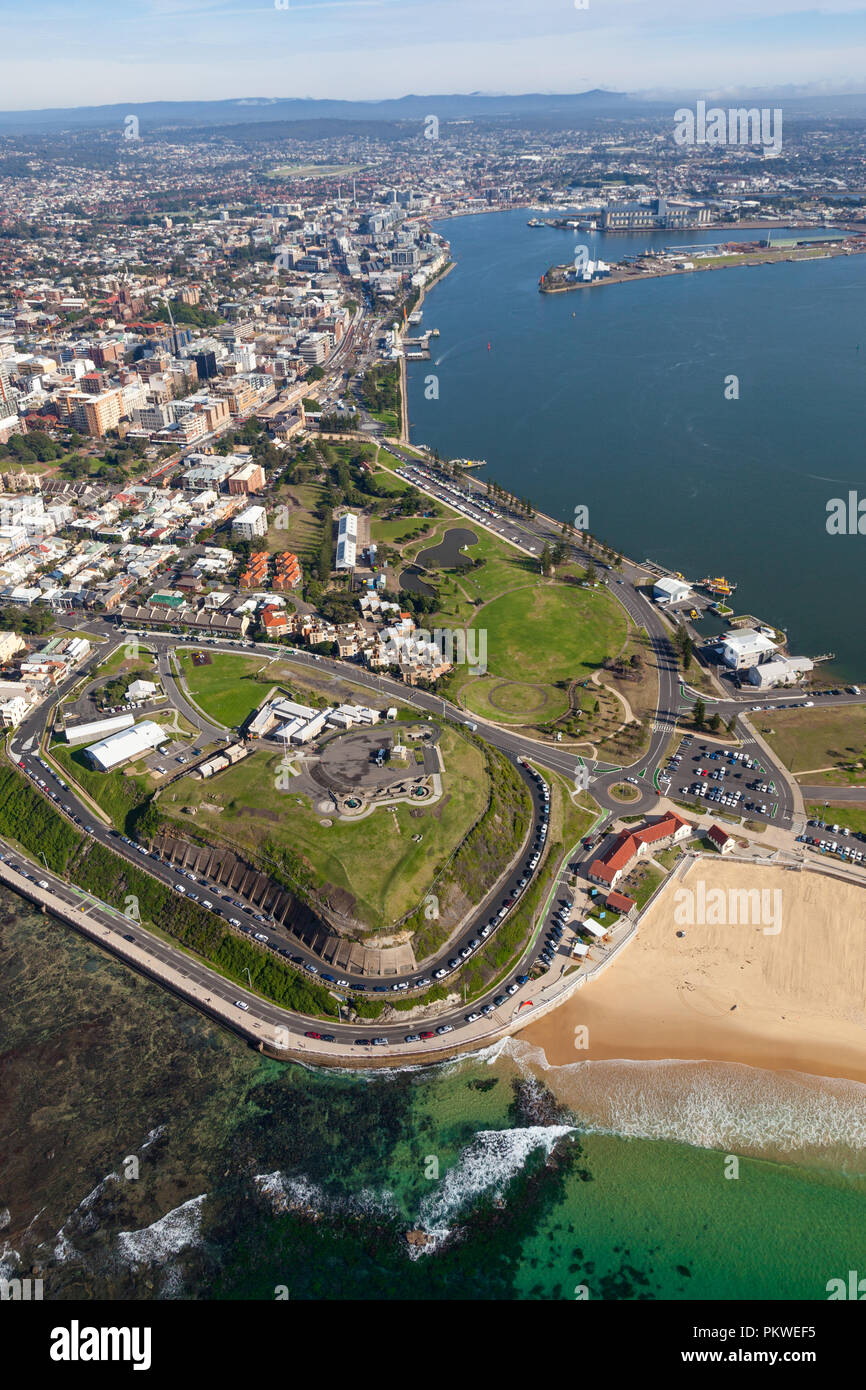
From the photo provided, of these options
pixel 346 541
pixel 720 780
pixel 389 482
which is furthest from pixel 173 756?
pixel 389 482

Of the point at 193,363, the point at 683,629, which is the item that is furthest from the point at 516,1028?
the point at 193,363

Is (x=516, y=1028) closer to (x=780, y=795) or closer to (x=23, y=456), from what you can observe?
(x=780, y=795)

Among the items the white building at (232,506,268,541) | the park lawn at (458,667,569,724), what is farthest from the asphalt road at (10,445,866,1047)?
the white building at (232,506,268,541)

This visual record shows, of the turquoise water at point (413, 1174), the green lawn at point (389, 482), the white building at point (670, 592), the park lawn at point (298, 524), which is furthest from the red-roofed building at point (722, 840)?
the green lawn at point (389, 482)

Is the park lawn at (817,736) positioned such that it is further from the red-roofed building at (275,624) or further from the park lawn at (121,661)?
the park lawn at (121,661)

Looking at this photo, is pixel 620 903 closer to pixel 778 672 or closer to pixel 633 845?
pixel 633 845
